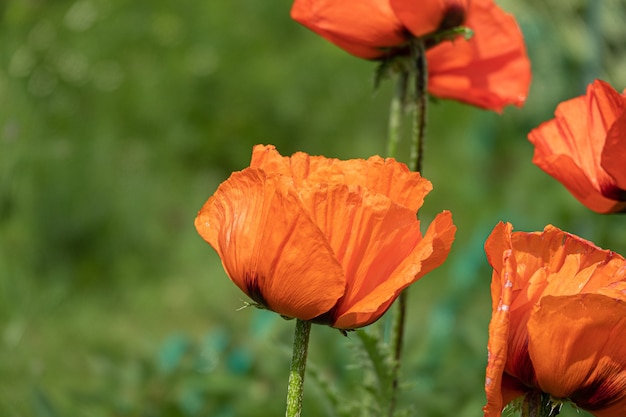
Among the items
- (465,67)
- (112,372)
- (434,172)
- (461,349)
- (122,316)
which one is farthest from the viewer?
(434,172)

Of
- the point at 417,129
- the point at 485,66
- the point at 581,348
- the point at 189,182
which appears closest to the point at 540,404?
the point at 581,348

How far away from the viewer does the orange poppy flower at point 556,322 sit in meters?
0.67

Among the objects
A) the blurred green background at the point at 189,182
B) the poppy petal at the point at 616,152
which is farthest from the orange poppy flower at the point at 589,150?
the blurred green background at the point at 189,182

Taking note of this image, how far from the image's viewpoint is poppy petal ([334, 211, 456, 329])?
27.5 inches

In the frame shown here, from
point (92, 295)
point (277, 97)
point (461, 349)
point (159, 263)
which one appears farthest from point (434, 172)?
point (461, 349)

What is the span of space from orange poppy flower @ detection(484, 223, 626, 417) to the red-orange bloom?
37 centimetres

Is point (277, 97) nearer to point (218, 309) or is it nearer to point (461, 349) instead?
point (218, 309)

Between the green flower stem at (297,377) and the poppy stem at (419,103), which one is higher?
the poppy stem at (419,103)

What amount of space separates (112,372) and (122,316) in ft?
3.38

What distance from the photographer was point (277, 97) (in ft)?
11.1

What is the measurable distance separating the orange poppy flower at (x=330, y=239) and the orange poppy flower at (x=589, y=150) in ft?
0.61

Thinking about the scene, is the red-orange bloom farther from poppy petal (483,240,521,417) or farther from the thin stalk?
poppy petal (483,240,521,417)

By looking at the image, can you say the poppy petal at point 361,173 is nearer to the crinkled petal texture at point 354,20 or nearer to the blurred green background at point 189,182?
the crinkled petal texture at point 354,20

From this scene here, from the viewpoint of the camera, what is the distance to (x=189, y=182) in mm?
3086
